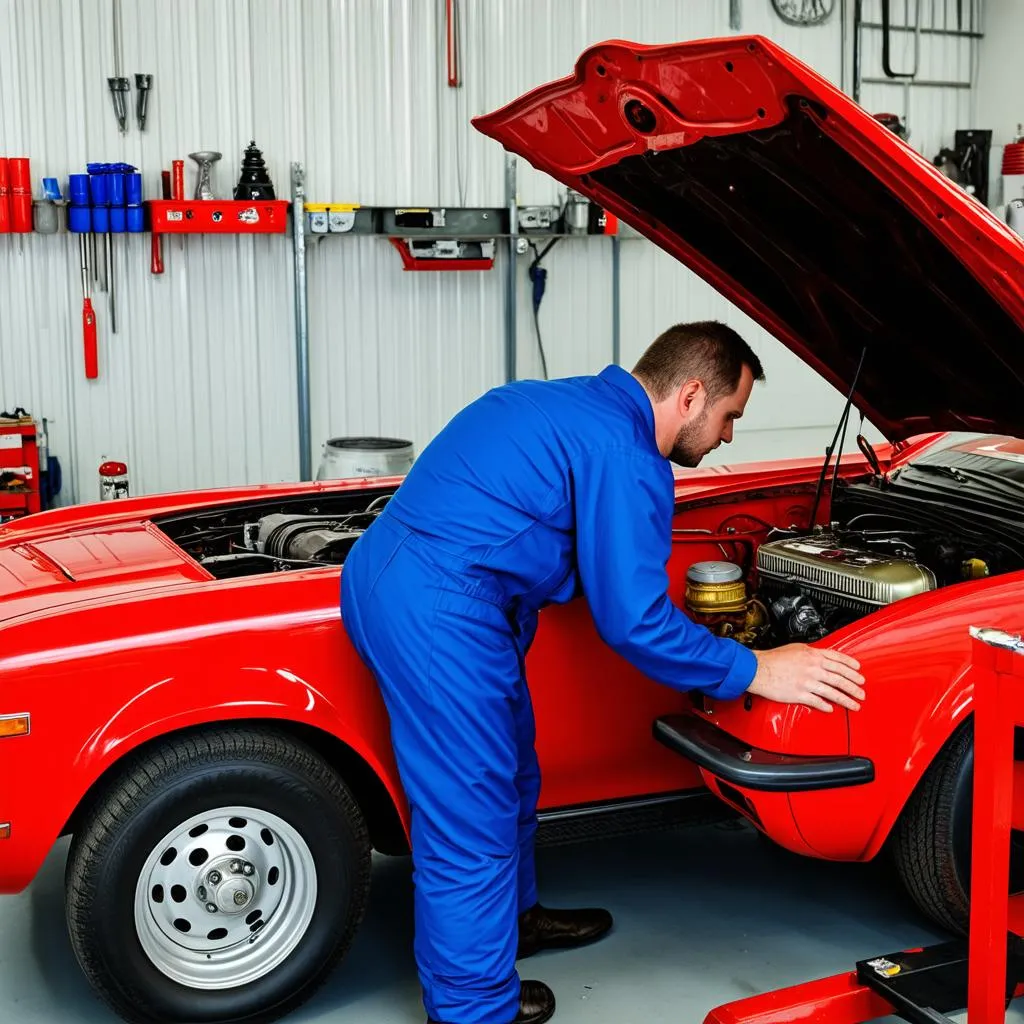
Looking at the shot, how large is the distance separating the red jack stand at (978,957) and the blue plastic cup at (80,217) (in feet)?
19.1

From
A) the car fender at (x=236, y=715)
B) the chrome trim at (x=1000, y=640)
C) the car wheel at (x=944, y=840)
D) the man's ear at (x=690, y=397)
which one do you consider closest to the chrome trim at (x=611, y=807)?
the car fender at (x=236, y=715)

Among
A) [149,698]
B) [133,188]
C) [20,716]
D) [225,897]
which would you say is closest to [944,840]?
[225,897]

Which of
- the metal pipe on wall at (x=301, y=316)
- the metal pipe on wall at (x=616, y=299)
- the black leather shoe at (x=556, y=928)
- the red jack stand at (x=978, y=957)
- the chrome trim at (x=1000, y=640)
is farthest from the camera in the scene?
the metal pipe on wall at (x=616, y=299)

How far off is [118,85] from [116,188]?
27.8 inches

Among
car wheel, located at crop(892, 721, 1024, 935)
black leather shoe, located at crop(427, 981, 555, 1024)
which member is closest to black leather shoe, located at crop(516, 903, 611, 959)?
black leather shoe, located at crop(427, 981, 555, 1024)

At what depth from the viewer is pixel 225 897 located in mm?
2473

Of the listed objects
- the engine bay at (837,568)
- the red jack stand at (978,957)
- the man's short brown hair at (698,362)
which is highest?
the man's short brown hair at (698,362)

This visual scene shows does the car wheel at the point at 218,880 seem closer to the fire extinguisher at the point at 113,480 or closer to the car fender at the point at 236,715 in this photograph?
the car fender at the point at 236,715

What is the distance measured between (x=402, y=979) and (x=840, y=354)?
5.88 ft

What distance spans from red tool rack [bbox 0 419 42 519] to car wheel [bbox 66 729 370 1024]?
469 cm

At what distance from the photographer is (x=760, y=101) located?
86.3 inches

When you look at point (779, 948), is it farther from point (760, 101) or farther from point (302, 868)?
point (760, 101)

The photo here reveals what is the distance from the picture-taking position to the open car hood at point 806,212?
2197 mm

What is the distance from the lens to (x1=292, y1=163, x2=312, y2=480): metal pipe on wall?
732 cm
